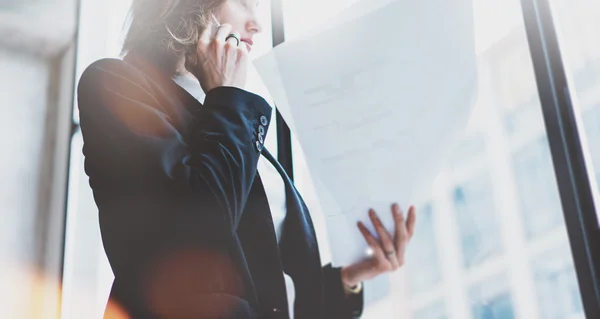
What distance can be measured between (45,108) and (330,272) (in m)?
1.14

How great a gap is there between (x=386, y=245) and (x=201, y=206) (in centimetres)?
26

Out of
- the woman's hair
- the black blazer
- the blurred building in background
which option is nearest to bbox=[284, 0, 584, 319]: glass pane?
the blurred building in background

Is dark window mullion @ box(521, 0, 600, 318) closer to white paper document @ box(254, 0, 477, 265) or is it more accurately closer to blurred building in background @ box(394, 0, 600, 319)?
blurred building in background @ box(394, 0, 600, 319)

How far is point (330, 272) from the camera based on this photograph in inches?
30.6

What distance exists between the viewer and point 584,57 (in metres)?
0.89

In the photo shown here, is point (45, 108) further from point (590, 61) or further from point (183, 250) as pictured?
point (590, 61)

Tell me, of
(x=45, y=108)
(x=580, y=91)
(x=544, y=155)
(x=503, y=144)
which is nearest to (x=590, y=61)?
(x=580, y=91)

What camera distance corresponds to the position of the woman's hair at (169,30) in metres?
0.82

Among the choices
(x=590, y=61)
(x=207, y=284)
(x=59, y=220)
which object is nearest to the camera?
(x=207, y=284)

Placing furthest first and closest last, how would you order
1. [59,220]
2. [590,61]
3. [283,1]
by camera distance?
[59,220] → [283,1] → [590,61]

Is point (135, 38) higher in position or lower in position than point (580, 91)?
higher

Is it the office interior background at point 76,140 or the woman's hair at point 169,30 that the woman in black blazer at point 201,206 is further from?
the office interior background at point 76,140

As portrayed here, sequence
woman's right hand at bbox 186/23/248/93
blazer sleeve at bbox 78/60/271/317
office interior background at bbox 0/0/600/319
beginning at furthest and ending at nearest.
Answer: office interior background at bbox 0/0/600/319, woman's right hand at bbox 186/23/248/93, blazer sleeve at bbox 78/60/271/317

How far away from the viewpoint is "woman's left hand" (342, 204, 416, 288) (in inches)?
26.7
